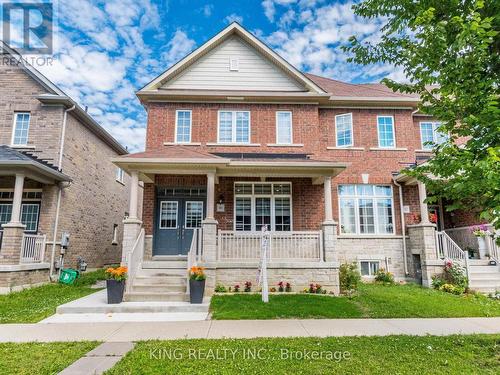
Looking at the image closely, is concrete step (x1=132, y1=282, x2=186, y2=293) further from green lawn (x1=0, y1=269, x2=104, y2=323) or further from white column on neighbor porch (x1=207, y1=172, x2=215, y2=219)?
white column on neighbor porch (x1=207, y1=172, x2=215, y2=219)


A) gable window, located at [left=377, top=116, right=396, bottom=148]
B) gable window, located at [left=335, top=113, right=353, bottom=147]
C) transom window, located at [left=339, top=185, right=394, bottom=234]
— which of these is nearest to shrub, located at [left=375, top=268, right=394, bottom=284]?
transom window, located at [left=339, top=185, right=394, bottom=234]

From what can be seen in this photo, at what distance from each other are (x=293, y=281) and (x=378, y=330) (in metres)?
3.50

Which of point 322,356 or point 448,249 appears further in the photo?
point 448,249

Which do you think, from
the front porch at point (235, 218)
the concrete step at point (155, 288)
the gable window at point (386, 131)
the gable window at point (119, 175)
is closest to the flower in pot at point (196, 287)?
the concrete step at point (155, 288)

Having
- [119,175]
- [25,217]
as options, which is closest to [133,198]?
[25,217]

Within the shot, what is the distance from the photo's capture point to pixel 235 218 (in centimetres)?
1121

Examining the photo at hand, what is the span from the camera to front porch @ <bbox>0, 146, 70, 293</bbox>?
31.1ft

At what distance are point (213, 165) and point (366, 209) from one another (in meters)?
6.59

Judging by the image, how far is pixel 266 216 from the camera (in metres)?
11.3

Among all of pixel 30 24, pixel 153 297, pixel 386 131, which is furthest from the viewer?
pixel 386 131

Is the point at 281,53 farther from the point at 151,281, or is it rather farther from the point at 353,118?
the point at 151,281

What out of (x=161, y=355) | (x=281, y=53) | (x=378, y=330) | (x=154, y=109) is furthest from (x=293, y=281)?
(x=281, y=53)

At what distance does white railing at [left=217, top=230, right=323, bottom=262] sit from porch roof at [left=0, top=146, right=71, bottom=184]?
21.7ft

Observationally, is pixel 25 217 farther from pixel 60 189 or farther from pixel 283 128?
pixel 283 128
